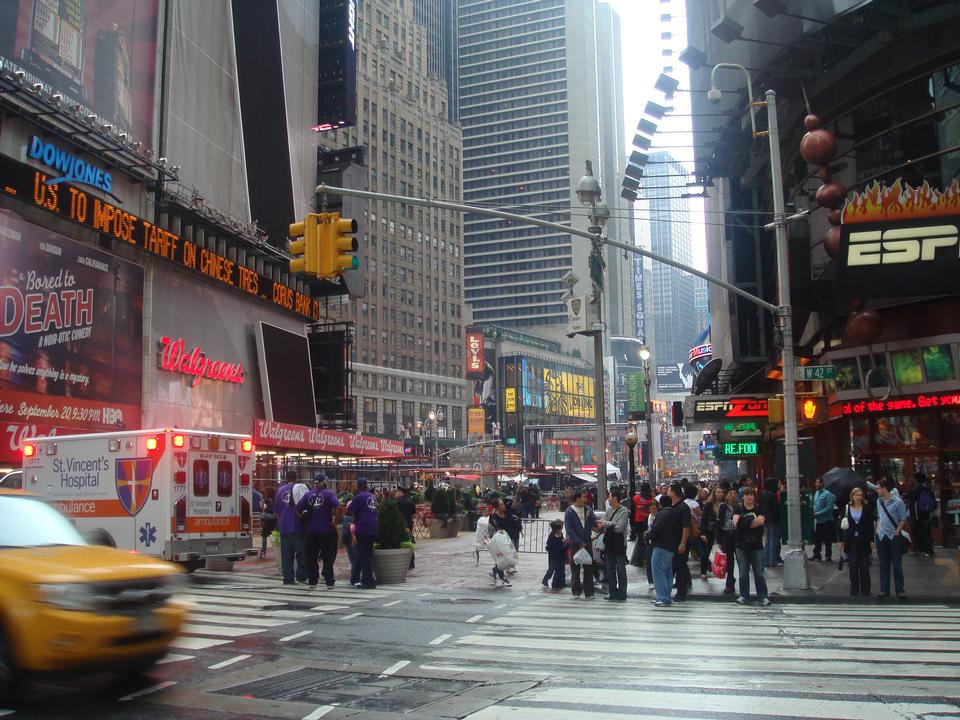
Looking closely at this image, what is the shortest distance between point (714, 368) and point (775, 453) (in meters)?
4.89

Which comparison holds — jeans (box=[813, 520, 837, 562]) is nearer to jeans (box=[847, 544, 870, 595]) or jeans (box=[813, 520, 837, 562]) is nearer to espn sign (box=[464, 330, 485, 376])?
jeans (box=[847, 544, 870, 595])

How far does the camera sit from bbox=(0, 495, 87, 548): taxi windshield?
25.3 ft

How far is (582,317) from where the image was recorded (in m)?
19.0

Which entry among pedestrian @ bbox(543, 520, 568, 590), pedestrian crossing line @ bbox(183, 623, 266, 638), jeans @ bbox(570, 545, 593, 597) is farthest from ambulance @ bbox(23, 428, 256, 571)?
jeans @ bbox(570, 545, 593, 597)

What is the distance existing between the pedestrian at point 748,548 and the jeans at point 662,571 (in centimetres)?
119

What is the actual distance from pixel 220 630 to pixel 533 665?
424cm

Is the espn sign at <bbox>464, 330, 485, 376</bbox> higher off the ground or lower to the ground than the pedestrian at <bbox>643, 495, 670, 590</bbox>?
higher

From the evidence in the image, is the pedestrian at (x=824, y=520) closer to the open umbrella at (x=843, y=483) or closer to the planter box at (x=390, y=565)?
the open umbrella at (x=843, y=483)

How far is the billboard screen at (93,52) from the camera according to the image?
95.7ft

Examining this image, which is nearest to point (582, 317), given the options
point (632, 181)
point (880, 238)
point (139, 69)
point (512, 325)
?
point (880, 238)

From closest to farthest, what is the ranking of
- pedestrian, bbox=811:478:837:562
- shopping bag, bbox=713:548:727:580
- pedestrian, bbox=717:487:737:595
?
1. pedestrian, bbox=717:487:737:595
2. shopping bag, bbox=713:548:727:580
3. pedestrian, bbox=811:478:837:562

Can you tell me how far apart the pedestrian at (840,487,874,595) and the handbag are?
4199 mm

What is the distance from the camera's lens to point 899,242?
842 inches

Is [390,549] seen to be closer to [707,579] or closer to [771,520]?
[707,579]
